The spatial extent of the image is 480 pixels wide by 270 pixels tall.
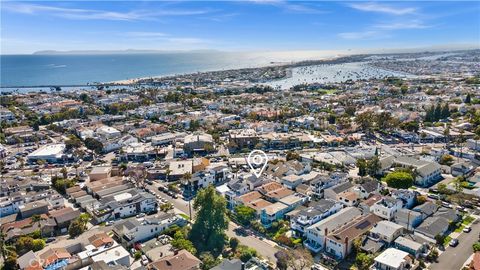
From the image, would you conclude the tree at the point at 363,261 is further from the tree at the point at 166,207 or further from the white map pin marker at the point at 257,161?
the white map pin marker at the point at 257,161

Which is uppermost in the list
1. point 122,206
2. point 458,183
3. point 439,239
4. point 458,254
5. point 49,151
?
point 49,151

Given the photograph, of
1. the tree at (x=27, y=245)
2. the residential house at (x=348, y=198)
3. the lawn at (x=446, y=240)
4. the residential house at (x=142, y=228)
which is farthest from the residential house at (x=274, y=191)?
the tree at (x=27, y=245)

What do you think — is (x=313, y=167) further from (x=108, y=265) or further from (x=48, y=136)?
(x=48, y=136)

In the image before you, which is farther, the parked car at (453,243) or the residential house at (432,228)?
the residential house at (432,228)

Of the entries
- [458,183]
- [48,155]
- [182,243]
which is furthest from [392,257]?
[48,155]

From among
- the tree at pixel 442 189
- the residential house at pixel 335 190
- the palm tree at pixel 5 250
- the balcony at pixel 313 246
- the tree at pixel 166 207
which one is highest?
the palm tree at pixel 5 250

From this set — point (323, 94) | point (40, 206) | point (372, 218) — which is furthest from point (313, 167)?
point (323, 94)

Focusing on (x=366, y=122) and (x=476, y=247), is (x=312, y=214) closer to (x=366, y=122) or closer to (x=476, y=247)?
(x=476, y=247)
